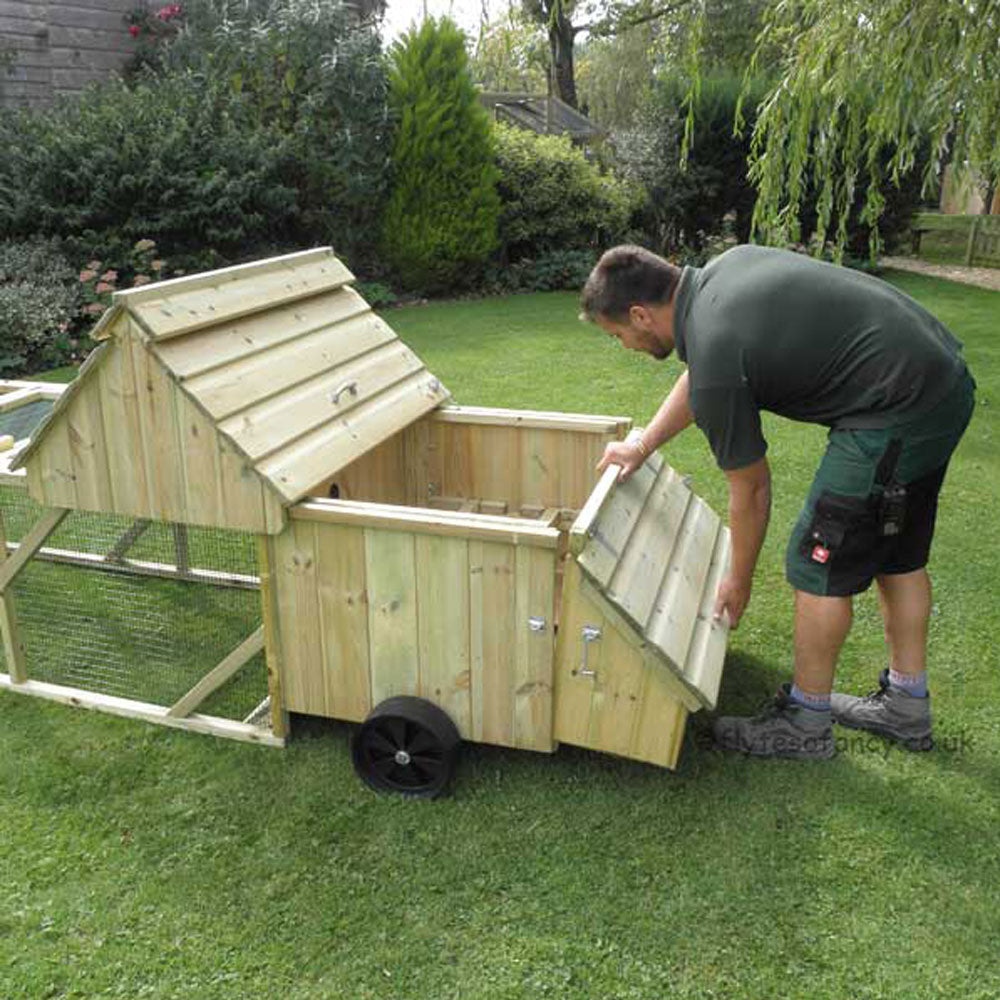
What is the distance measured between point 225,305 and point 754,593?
2543mm

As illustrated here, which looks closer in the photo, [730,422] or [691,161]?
[730,422]

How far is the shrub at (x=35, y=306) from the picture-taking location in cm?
789

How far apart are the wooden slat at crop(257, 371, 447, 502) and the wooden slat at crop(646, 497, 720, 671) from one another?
3.57 feet

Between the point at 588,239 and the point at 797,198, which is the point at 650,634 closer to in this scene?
the point at 797,198

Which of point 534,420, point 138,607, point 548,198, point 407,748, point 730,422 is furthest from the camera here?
point 548,198

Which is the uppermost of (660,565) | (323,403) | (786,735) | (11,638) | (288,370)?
(288,370)

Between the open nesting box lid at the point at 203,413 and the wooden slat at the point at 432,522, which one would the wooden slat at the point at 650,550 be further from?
the open nesting box lid at the point at 203,413

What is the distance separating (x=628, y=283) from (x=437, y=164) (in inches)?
364

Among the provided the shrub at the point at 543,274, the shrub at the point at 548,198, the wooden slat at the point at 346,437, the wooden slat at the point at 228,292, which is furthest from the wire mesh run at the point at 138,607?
the shrub at the point at 548,198

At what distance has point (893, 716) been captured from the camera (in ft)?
10.3

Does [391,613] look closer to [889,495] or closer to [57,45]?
[889,495]

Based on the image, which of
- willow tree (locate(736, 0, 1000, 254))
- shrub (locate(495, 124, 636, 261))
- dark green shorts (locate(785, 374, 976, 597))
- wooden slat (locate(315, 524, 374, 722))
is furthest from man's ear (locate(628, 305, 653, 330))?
shrub (locate(495, 124, 636, 261))

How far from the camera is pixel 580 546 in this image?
2609mm

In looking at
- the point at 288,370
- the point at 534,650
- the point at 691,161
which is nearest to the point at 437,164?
the point at 691,161
